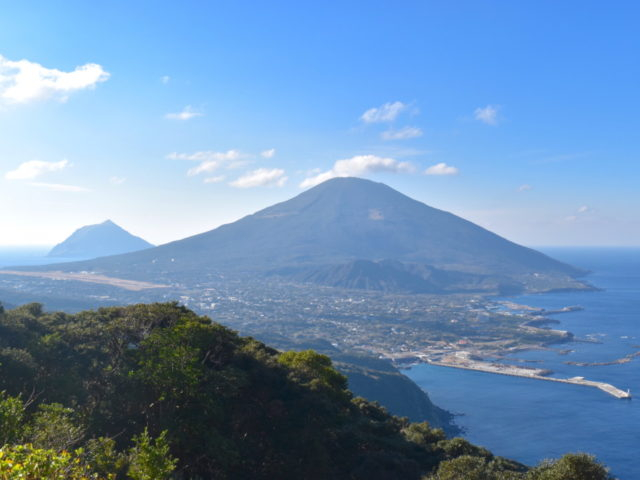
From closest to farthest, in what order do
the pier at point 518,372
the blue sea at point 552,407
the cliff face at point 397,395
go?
the blue sea at point 552,407
the cliff face at point 397,395
the pier at point 518,372

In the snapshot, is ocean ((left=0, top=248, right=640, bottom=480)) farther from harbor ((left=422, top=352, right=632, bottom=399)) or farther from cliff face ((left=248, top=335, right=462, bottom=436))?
cliff face ((left=248, top=335, right=462, bottom=436))

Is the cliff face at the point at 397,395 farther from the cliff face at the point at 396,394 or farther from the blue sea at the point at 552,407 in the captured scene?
the blue sea at the point at 552,407

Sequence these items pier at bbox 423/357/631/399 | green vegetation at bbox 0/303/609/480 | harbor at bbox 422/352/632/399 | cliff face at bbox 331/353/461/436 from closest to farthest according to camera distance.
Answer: green vegetation at bbox 0/303/609/480 < cliff face at bbox 331/353/461/436 < pier at bbox 423/357/631/399 < harbor at bbox 422/352/632/399

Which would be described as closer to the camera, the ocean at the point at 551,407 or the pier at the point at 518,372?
the ocean at the point at 551,407

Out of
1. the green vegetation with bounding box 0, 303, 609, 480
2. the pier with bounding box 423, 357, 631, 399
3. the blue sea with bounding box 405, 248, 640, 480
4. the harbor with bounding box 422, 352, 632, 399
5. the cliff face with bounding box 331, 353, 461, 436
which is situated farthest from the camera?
the harbor with bounding box 422, 352, 632, 399

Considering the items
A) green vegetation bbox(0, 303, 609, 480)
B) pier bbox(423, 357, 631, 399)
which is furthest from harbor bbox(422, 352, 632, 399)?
green vegetation bbox(0, 303, 609, 480)

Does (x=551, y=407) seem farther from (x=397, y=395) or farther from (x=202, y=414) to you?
(x=202, y=414)

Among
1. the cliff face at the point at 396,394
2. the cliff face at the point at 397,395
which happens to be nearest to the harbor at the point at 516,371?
the cliff face at the point at 396,394

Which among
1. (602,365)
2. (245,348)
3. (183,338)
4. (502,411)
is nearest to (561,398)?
(502,411)

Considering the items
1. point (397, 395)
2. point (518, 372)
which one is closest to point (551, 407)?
point (518, 372)

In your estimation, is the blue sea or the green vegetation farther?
the blue sea
